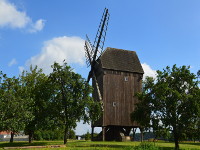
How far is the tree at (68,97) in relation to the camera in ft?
103

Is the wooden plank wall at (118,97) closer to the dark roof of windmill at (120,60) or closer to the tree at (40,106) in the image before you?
the dark roof of windmill at (120,60)

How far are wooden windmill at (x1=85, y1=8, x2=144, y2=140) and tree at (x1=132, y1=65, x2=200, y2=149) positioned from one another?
792 centimetres

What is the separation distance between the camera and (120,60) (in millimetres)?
41406

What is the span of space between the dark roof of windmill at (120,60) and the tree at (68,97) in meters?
8.28

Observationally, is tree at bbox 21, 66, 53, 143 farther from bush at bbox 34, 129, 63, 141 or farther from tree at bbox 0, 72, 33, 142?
bush at bbox 34, 129, 63, 141

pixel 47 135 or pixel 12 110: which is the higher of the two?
pixel 12 110

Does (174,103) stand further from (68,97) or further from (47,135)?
(47,135)

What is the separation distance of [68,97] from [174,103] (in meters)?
12.2

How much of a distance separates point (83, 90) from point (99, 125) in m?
9.13

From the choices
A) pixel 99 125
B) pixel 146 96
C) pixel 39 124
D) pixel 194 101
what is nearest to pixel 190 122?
pixel 194 101

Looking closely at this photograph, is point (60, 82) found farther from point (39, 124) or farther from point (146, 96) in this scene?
point (146, 96)

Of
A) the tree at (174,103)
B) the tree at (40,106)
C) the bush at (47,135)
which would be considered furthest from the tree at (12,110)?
the bush at (47,135)

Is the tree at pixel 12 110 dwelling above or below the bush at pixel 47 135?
above

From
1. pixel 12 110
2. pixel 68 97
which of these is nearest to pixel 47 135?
pixel 68 97
